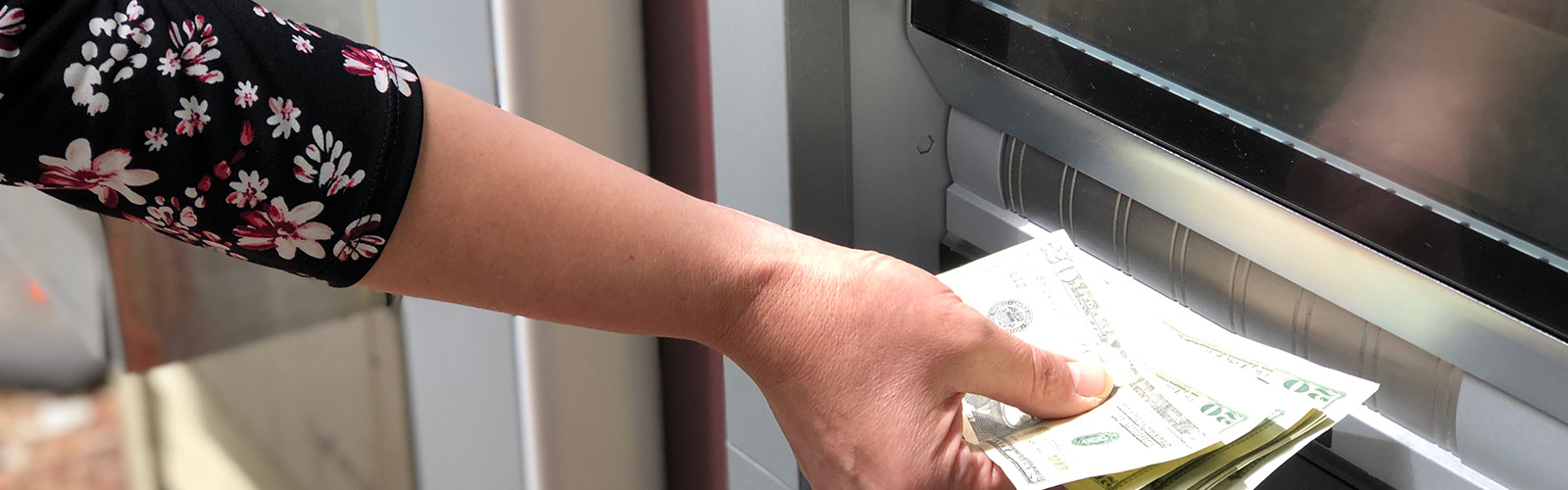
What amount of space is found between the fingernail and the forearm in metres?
0.22

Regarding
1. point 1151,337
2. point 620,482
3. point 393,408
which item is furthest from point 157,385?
point 1151,337

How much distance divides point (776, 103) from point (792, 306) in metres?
0.21

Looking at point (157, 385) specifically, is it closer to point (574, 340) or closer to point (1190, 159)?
point (574, 340)

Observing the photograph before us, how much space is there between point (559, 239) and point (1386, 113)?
502 mm

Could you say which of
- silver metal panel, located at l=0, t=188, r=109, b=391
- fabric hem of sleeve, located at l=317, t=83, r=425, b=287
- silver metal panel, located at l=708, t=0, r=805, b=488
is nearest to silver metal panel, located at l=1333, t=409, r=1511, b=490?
silver metal panel, located at l=708, t=0, r=805, b=488

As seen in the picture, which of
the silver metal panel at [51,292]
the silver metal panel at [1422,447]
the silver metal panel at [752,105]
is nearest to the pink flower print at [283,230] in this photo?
the silver metal panel at [752,105]

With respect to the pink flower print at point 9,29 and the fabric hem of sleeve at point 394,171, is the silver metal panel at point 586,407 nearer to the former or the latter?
the fabric hem of sleeve at point 394,171

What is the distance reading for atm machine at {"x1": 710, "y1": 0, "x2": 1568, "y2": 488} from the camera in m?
0.68

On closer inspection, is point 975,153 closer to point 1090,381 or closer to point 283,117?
point 1090,381

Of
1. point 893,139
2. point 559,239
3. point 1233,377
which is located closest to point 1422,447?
point 1233,377

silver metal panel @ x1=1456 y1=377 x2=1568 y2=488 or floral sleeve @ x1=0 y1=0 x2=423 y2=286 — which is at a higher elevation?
floral sleeve @ x1=0 y1=0 x2=423 y2=286

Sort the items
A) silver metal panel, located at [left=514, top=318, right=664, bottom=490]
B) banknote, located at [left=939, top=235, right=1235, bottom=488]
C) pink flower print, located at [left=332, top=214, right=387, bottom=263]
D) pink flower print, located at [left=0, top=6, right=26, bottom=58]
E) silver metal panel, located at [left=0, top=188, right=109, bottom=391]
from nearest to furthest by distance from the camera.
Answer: pink flower print, located at [left=0, top=6, right=26, bottom=58] → pink flower print, located at [left=332, top=214, right=387, bottom=263] → banknote, located at [left=939, top=235, right=1235, bottom=488] → silver metal panel, located at [left=514, top=318, right=664, bottom=490] → silver metal panel, located at [left=0, top=188, right=109, bottom=391]

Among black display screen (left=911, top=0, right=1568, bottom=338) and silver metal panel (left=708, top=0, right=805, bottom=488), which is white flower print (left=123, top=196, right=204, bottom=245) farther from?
black display screen (left=911, top=0, right=1568, bottom=338)

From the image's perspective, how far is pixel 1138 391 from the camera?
0.92 metres
